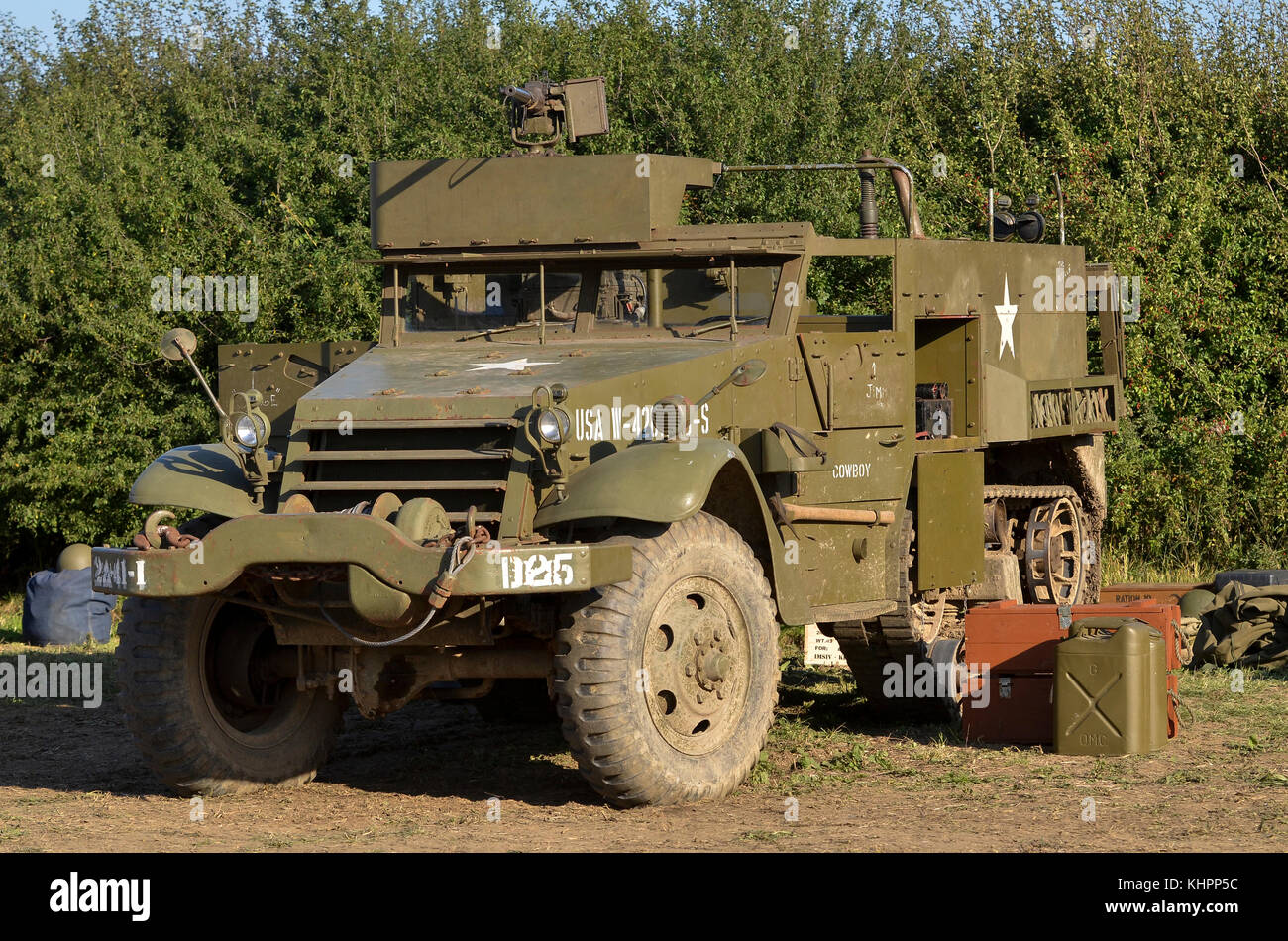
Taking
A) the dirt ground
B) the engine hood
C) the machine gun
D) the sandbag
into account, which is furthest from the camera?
the sandbag

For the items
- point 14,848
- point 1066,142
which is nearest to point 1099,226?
point 1066,142

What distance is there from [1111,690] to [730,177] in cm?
922

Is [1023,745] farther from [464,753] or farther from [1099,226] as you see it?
[1099,226]

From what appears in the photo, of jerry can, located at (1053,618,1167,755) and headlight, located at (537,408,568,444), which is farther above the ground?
headlight, located at (537,408,568,444)

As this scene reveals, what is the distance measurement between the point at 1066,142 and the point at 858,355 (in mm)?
8766

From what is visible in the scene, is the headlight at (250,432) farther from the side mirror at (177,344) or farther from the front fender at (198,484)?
the side mirror at (177,344)

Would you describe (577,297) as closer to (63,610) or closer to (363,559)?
(363,559)

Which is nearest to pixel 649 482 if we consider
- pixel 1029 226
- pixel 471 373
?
pixel 471 373

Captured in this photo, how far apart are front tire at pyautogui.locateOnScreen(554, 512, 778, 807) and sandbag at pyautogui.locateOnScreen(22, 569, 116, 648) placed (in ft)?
23.5

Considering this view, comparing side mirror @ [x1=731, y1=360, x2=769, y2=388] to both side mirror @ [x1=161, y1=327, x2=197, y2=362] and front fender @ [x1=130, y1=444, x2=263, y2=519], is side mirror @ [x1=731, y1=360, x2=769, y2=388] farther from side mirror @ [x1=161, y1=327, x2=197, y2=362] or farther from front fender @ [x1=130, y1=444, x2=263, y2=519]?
side mirror @ [x1=161, y1=327, x2=197, y2=362]

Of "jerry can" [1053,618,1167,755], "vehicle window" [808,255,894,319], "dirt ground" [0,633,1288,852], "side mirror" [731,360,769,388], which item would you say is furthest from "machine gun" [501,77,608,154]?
"vehicle window" [808,255,894,319]

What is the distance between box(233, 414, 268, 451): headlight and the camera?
725 cm

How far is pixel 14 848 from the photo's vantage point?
613 cm

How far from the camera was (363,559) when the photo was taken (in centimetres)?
640
